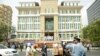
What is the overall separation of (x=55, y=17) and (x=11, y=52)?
9742cm

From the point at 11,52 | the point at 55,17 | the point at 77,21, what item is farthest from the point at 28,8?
the point at 11,52

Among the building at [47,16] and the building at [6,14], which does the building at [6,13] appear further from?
the building at [47,16]

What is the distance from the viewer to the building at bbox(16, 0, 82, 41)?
121 m

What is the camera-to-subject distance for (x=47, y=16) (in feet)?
410

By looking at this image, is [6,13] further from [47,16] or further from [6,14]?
[47,16]

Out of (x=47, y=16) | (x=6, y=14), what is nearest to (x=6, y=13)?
(x=6, y=14)

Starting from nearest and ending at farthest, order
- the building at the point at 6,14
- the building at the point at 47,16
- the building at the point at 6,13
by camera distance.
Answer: the building at the point at 47,16
the building at the point at 6,14
the building at the point at 6,13

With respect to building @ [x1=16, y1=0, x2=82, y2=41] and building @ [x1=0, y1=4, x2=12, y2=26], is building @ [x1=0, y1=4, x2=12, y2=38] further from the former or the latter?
building @ [x1=16, y1=0, x2=82, y2=41]

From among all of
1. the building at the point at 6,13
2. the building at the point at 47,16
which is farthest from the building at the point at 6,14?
the building at the point at 47,16

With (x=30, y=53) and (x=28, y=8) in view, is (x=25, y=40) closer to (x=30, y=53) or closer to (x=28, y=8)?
(x=28, y=8)

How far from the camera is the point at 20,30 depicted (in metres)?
123

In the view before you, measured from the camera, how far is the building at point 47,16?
4774 inches

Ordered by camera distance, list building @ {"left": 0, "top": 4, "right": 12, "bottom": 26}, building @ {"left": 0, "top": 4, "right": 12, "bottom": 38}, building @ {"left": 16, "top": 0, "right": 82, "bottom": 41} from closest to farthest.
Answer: building @ {"left": 16, "top": 0, "right": 82, "bottom": 41} < building @ {"left": 0, "top": 4, "right": 12, "bottom": 38} < building @ {"left": 0, "top": 4, "right": 12, "bottom": 26}

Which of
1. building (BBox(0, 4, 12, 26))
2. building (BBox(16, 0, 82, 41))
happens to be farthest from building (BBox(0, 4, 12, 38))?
building (BBox(16, 0, 82, 41))
